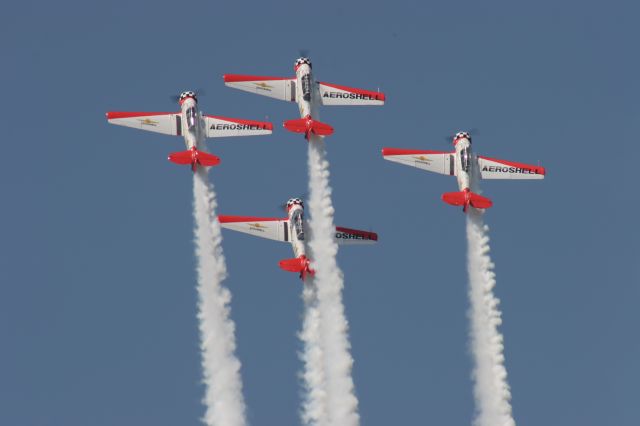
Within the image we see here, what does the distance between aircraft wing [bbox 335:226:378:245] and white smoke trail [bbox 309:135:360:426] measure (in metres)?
1.10

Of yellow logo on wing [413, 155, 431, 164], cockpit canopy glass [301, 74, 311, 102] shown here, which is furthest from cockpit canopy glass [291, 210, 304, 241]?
yellow logo on wing [413, 155, 431, 164]

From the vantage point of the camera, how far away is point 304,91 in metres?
110

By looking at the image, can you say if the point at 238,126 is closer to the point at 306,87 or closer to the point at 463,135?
the point at 306,87

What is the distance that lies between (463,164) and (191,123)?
48.3 ft

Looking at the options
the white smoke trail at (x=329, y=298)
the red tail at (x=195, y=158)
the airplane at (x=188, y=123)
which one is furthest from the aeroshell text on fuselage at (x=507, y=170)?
the red tail at (x=195, y=158)

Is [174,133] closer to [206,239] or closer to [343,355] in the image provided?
[206,239]

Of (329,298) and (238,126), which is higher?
(238,126)

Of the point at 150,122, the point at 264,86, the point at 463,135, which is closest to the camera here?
the point at 463,135

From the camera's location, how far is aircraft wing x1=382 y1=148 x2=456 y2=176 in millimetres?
108188

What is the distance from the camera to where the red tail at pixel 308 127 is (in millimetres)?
106562

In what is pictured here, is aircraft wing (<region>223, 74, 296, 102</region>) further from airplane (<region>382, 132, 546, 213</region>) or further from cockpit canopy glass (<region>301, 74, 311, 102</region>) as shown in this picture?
airplane (<region>382, 132, 546, 213</region>)

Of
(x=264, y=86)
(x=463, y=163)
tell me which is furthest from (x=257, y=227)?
(x=463, y=163)

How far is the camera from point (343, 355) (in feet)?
336

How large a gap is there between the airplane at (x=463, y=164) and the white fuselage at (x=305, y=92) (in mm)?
4604
